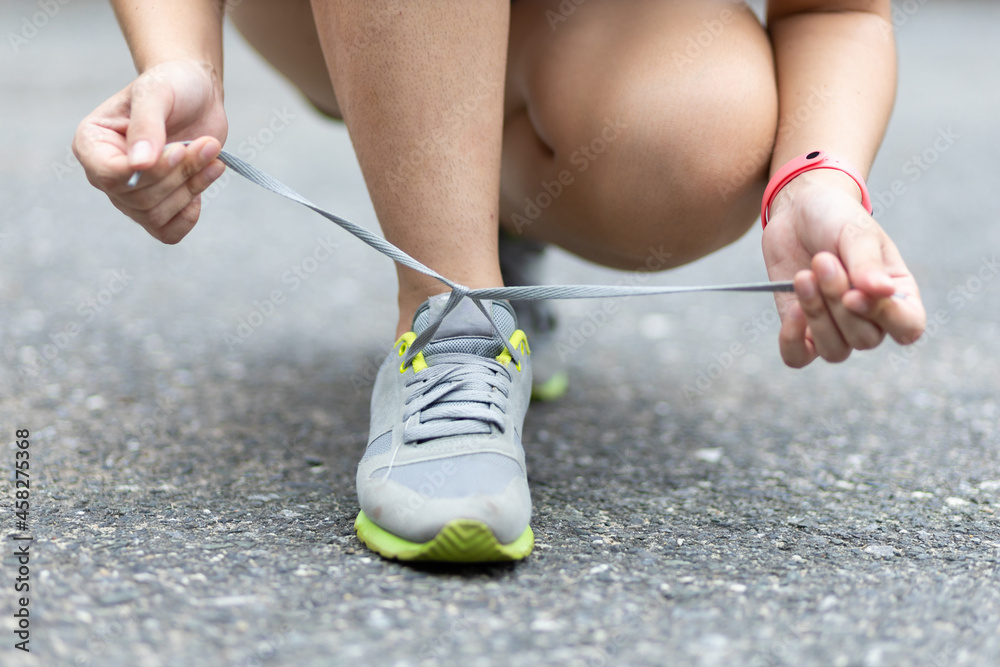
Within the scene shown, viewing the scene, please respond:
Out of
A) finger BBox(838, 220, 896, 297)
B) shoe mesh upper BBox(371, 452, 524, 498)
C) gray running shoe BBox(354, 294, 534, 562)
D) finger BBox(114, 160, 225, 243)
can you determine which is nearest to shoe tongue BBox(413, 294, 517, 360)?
gray running shoe BBox(354, 294, 534, 562)

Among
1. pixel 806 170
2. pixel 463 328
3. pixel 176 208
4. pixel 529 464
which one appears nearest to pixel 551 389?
pixel 529 464

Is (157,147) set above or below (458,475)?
above

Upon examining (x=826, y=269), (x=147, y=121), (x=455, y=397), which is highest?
(x=147, y=121)

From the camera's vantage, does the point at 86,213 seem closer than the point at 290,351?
No

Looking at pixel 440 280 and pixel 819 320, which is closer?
pixel 819 320

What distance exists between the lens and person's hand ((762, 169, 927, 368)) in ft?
2.03

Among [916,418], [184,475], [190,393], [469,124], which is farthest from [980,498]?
[190,393]

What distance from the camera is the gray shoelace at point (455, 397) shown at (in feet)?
2.56

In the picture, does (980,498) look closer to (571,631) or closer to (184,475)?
(571,631)

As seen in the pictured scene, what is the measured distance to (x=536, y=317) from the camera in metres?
1.29

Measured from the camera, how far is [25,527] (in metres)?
0.78

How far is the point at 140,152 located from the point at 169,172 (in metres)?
0.04

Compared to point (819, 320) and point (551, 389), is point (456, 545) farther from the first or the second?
point (551, 389)

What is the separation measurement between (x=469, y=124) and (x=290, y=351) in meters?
0.72
